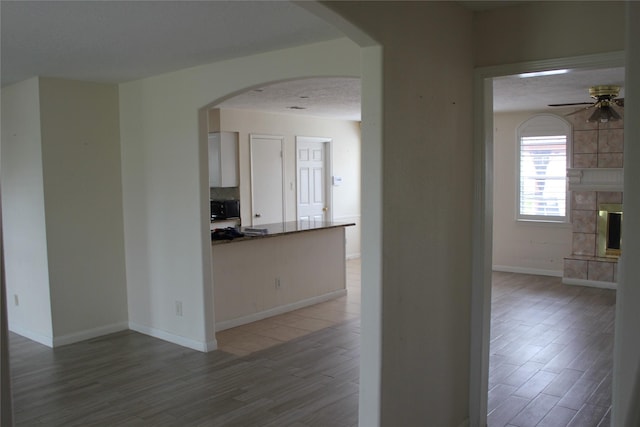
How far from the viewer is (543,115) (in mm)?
7934

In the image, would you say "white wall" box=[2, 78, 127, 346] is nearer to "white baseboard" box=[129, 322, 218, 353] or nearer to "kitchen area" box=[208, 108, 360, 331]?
"white baseboard" box=[129, 322, 218, 353]

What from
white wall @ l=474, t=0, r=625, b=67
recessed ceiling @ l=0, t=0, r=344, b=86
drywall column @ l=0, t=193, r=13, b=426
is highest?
recessed ceiling @ l=0, t=0, r=344, b=86

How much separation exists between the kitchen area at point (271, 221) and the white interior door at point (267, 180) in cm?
2

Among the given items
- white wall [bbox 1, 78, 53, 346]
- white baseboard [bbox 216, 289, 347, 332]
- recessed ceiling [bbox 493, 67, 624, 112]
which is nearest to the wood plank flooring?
white baseboard [bbox 216, 289, 347, 332]

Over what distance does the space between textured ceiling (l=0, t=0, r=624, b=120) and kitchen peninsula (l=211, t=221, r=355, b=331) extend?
67.8 inches

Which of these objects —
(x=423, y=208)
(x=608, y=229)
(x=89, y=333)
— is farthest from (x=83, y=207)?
(x=608, y=229)

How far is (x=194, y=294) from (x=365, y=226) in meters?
2.75

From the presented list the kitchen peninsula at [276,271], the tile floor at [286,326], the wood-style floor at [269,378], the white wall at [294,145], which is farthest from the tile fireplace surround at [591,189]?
the white wall at [294,145]

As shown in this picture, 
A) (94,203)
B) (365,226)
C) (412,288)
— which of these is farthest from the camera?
(94,203)

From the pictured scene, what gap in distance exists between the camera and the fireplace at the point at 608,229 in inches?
290

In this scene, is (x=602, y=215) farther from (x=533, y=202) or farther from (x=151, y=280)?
(x=151, y=280)

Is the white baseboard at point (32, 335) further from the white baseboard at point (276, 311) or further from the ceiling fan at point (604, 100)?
the ceiling fan at point (604, 100)

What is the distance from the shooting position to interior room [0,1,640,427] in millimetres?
2453

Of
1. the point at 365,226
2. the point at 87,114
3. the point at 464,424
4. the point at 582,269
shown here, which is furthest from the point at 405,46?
the point at 582,269
